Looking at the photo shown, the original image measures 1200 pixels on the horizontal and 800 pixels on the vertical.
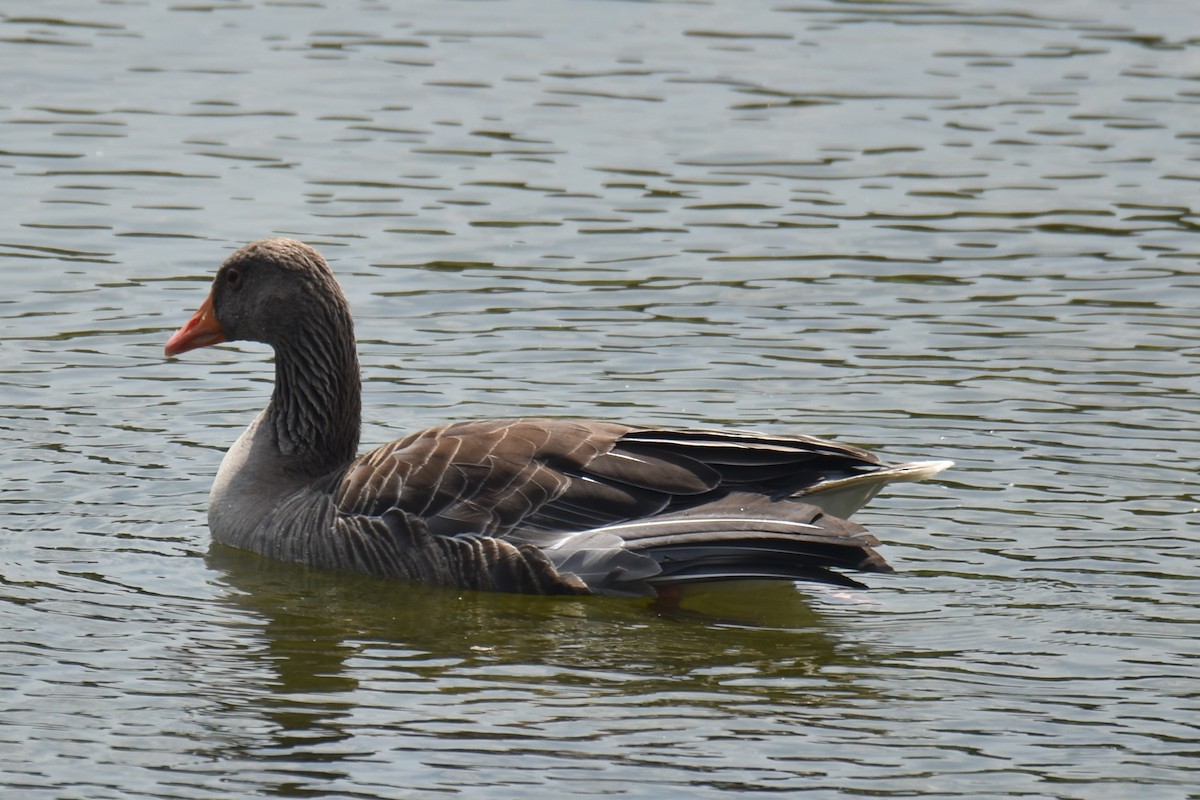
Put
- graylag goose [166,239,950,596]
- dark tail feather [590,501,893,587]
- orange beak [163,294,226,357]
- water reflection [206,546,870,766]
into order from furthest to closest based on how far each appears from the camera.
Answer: orange beak [163,294,226,357], graylag goose [166,239,950,596], dark tail feather [590,501,893,587], water reflection [206,546,870,766]

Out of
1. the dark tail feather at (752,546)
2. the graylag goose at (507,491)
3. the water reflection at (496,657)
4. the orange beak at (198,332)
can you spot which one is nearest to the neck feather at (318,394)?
the graylag goose at (507,491)

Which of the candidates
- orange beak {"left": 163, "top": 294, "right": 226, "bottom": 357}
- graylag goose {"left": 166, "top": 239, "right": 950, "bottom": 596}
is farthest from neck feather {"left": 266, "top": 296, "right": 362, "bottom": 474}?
orange beak {"left": 163, "top": 294, "right": 226, "bottom": 357}

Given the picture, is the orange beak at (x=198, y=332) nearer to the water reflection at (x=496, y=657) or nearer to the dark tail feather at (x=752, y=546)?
the water reflection at (x=496, y=657)

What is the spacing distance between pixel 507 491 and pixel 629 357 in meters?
3.74

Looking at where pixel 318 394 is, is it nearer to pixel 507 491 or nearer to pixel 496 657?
pixel 507 491

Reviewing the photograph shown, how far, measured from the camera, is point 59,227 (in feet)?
58.5

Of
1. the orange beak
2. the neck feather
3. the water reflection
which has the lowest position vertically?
the water reflection

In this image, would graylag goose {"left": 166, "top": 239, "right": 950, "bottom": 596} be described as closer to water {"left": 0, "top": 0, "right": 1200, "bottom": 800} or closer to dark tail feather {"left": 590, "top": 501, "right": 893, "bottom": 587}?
dark tail feather {"left": 590, "top": 501, "right": 893, "bottom": 587}

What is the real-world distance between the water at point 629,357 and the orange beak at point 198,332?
86 cm

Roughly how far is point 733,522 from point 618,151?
9.48 m

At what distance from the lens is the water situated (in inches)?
377

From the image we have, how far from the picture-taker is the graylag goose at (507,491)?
36.6ft

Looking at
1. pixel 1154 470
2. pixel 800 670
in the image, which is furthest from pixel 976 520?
pixel 800 670

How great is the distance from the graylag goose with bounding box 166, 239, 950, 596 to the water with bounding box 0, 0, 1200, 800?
0.25 metres
